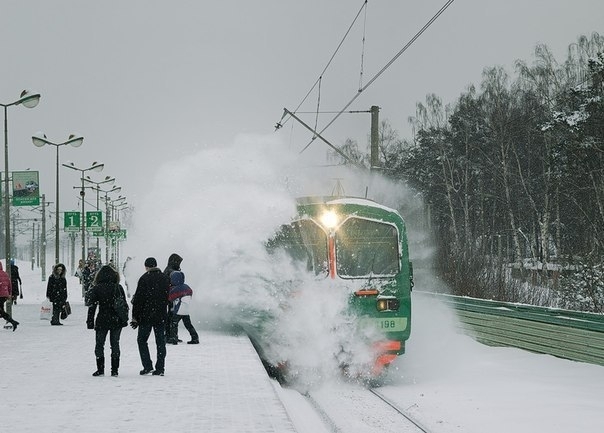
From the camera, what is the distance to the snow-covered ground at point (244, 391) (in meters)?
8.73

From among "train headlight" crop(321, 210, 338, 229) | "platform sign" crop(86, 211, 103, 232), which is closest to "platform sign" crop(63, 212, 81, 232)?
"platform sign" crop(86, 211, 103, 232)

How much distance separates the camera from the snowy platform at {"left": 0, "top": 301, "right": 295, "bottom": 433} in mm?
8375

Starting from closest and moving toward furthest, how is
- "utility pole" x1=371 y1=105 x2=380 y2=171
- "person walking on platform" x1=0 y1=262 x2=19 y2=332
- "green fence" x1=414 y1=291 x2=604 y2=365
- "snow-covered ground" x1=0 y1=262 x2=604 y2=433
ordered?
"snow-covered ground" x1=0 y1=262 x2=604 y2=433, "green fence" x1=414 y1=291 x2=604 y2=365, "person walking on platform" x1=0 y1=262 x2=19 y2=332, "utility pole" x1=371 y1=105 x2=380 y2=171

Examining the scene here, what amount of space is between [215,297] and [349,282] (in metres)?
6.46

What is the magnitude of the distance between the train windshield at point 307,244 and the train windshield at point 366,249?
0.83 feet

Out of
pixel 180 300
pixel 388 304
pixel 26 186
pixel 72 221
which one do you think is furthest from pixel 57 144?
pixel 388 304

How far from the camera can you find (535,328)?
16.0 meters

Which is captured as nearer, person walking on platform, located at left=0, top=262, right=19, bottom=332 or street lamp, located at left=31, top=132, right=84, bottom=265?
person walking on platform, located at left=0, top=262, right=19, bottom=332

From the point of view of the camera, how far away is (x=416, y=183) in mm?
70938

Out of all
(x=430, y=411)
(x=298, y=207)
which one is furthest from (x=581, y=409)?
(x=298, y=207)

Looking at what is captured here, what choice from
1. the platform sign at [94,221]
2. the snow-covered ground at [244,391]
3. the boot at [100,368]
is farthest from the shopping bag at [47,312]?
the platform sign at [94,221]

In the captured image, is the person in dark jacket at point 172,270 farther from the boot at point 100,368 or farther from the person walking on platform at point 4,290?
the person walking on platform at point 4,290

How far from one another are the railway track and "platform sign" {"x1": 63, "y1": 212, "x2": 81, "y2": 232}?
36.0m

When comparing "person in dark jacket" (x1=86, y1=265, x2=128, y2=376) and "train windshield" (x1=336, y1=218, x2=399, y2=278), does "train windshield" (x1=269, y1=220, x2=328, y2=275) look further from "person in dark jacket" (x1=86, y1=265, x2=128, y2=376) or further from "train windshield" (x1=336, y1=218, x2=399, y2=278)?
"person in dark jacket" (x1=86, y1=265, x2=128, y2=376)
